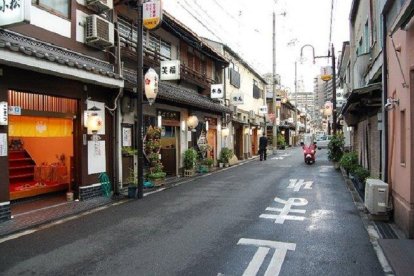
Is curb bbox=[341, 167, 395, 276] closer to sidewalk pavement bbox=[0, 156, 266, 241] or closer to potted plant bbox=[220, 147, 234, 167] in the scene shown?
sidewalk pavement bbox=[0, 156, 266, 241]

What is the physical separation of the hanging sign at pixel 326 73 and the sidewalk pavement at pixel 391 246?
22218mm

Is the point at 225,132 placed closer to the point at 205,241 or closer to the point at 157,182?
the point at 157,182

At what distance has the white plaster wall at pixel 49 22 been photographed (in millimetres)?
11289

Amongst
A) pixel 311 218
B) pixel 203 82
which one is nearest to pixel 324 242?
pixel 311 218

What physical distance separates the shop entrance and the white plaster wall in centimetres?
212

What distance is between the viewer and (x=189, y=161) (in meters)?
21.4

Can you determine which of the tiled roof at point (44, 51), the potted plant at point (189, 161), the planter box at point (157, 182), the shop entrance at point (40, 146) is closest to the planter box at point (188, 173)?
the potted plant at point (189, 161)

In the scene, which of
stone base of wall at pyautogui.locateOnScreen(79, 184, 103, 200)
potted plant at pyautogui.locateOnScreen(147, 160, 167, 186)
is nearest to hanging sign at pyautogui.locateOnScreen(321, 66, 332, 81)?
potted plant at pyautogui.locateOnScreen(147, 160, 167, 186)

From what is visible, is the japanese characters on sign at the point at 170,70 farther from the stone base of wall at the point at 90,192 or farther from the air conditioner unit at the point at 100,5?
the stone base of wall at the point at 90,192

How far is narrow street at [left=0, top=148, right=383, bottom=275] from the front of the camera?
21.3 feet

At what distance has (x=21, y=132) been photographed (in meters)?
12.6

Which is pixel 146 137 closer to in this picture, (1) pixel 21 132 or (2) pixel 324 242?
(1) pixel 21 132

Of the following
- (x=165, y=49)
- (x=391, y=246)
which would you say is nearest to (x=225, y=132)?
(x=165, y=49)

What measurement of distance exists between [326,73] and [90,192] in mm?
24401
